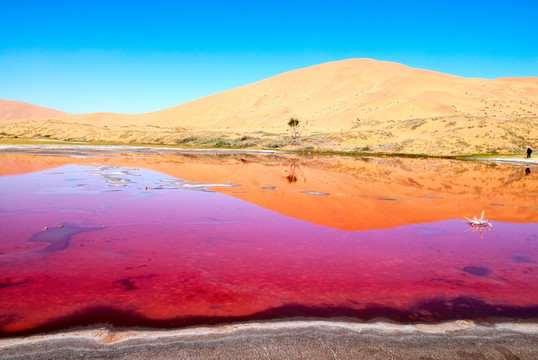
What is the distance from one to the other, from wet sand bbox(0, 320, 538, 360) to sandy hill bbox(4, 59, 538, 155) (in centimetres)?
4374

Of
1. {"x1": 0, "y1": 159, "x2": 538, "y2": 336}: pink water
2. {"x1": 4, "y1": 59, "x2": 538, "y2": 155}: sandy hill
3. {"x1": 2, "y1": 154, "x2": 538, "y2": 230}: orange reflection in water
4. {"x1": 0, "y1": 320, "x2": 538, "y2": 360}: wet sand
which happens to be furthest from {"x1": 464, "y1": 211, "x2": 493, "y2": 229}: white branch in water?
{"x1": 4, "y1": 59, "x2": 538, "y2": 155}: sandy hill

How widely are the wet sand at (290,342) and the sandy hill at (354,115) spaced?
4374 cm

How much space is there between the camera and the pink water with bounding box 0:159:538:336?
527 cm

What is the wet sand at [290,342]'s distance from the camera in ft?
13.6

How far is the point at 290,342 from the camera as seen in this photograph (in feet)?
14.4

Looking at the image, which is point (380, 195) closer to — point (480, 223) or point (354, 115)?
point (480, 223)

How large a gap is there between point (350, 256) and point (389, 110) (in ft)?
244

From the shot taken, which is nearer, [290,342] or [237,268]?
[290,342]

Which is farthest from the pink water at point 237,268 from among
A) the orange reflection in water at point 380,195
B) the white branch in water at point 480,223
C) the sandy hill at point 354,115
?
the sandy hill at point 354,115

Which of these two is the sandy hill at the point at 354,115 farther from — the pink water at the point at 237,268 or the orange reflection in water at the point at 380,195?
the pink water at the point at 237,268

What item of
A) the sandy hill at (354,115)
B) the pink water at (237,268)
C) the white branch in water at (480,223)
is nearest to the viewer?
the pink water at (237,268)

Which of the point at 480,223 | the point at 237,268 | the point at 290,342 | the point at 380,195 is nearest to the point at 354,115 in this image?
the point at 380,195

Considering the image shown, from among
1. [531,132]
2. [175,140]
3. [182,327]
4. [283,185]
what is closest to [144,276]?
[182,327]

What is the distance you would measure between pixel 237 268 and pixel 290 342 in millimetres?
2647
